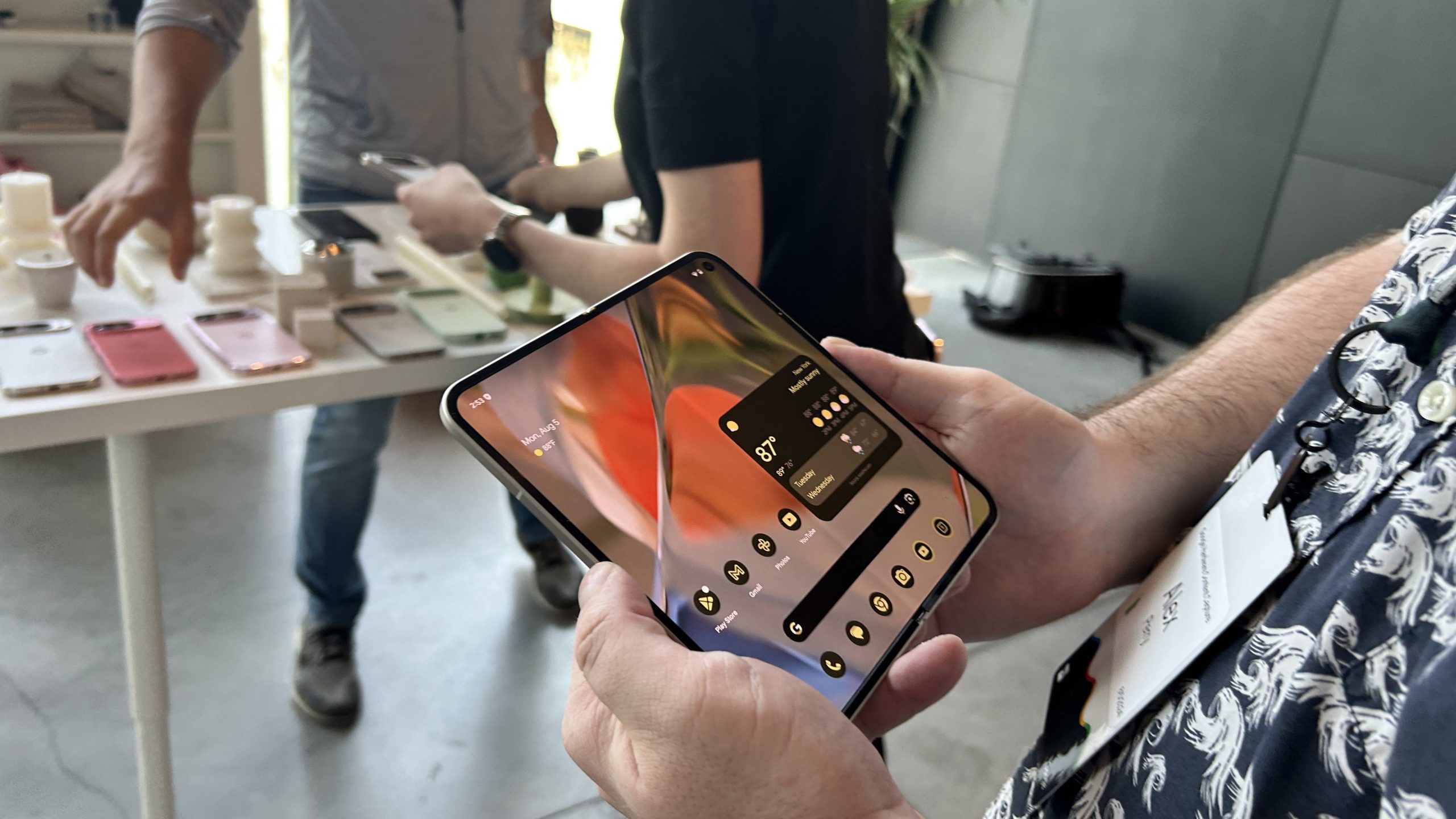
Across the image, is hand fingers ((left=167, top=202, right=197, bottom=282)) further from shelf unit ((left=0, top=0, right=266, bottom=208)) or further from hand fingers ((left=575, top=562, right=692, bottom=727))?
shelf unit ((left=0, top=0, right=266, bottom=208))

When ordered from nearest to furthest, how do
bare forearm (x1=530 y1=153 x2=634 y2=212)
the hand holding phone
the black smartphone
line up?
the hand holding phone
the black smartphone
bare forearm (x1=530 y1=153 x2=634 y2=212)

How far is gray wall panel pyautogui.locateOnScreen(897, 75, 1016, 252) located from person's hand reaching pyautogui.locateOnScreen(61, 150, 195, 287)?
378 cm

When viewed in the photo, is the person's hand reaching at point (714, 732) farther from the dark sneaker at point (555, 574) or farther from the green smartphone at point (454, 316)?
the dark sneaker at point (555, 574)

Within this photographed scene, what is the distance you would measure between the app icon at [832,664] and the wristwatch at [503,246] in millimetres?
918

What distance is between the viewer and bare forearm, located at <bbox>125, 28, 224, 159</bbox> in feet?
4.32

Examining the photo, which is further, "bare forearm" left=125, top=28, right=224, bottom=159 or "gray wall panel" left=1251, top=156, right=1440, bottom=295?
"gray wall panel" left=1251, top=156, right=1440, bottom=295

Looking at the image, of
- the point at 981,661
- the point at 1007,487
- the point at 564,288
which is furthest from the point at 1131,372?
the point at 1007,487

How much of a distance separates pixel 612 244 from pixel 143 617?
2.43 ft

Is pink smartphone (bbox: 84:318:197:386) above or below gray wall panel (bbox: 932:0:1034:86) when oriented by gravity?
below

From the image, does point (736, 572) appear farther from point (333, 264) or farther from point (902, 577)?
point (333, 264)

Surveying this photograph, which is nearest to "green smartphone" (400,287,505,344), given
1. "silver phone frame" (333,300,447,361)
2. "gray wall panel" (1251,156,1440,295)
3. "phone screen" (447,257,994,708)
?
"silver phone frame" (333,300,447,361)

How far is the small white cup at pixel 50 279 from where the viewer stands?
1.14m

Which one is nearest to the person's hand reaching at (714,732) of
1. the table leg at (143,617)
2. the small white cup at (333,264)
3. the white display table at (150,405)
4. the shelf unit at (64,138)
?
the white display table at (150,405)

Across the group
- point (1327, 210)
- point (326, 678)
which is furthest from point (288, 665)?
point (1327, 210)
